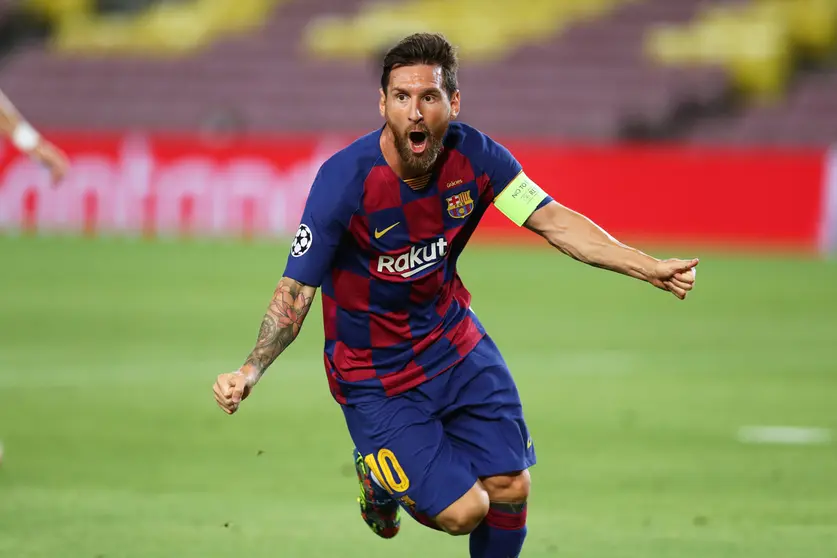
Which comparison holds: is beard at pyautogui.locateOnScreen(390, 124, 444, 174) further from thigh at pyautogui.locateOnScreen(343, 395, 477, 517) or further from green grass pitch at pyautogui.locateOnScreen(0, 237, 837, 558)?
green grass pitch at pyautogui.locateOnScreen(0, 237, 837, 558)

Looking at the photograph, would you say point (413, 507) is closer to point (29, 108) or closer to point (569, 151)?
point (569, 151)

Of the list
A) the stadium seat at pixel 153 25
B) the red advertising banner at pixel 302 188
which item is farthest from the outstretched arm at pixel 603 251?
the stadium seat at pixel 153 25

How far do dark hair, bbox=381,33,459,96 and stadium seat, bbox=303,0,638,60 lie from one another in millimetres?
24486

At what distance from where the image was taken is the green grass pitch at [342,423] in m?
6.32

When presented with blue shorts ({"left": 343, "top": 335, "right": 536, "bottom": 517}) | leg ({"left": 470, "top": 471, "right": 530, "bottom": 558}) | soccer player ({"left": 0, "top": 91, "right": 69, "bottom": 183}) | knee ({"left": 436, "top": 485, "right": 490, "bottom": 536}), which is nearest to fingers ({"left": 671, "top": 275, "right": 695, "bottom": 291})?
blue shorts ({"left": 343, "top": 335, "right": 536, "bottom": 517})

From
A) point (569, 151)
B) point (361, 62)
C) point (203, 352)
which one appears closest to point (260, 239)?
point (569, 151)

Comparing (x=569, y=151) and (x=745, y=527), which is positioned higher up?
(x=745, y=527)

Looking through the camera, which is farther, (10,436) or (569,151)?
(569,151)

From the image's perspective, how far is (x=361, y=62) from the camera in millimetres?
29594

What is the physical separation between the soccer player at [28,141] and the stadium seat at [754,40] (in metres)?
21.1

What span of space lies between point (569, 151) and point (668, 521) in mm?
15702

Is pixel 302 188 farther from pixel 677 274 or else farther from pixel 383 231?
pixel 677 274

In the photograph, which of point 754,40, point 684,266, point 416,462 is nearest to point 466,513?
point 416,462

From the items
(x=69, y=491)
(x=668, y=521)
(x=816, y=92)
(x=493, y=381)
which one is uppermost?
(x=493, y=381)
